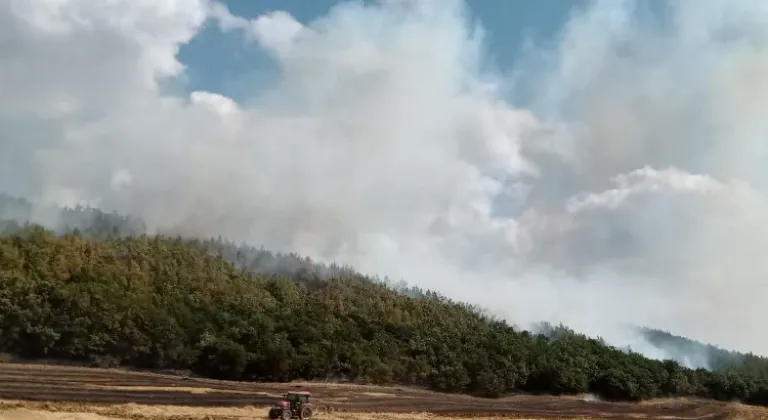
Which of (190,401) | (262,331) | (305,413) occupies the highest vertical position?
(262,331)

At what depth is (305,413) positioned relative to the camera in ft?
172

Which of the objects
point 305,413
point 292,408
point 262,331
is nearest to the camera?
point 292,408

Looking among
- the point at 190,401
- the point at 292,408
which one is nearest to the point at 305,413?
the point at 292,408

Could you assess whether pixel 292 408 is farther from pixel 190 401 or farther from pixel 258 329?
pixel 258 329

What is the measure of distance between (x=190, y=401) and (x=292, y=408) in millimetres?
8404

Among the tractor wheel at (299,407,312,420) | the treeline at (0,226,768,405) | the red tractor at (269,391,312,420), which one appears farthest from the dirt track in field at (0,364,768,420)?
the treeline at (0,226,768,405)

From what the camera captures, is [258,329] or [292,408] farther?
[258,329]

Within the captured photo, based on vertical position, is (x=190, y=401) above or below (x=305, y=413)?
above

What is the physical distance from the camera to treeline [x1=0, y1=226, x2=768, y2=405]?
248ft

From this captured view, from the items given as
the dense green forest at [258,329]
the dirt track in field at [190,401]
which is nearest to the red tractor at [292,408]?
the dirt track in field at [190,401]

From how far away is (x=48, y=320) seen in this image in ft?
240

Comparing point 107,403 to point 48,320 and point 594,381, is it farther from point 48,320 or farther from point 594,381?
point 594,381

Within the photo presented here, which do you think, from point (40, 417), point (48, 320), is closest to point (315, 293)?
point (48, 320)

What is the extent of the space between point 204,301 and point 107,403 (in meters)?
42.7
